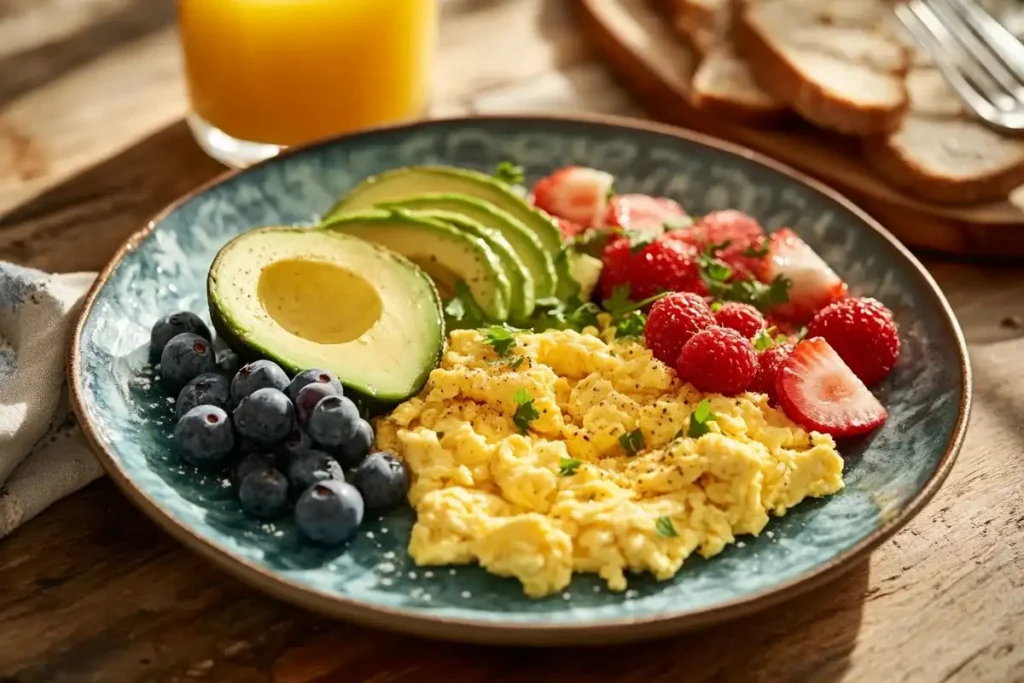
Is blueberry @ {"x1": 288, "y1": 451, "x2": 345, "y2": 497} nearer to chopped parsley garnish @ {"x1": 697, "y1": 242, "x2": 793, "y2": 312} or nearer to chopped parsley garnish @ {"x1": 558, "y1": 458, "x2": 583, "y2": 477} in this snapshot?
chopped parsley garnish @ {"x1": 558, "y1": 458, "x2": 583, "y2": 477}

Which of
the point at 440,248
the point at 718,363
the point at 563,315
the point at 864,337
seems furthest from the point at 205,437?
the point at 864,337

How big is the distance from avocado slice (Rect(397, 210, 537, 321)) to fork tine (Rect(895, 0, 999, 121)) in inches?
A: 56.4

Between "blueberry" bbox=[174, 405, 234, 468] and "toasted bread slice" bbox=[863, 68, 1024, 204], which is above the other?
"toasted bread slice" bbox=[863, 68, 1024, 204]

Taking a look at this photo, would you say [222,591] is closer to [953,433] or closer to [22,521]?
[22,521]

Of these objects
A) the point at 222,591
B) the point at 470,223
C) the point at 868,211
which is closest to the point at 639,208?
the point at 470,223

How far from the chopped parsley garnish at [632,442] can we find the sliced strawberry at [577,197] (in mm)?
767

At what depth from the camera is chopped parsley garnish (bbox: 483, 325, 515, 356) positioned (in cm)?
197

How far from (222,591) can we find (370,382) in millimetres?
417

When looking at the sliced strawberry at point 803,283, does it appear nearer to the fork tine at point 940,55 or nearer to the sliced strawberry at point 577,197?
the sliced strawberry at point 577,197

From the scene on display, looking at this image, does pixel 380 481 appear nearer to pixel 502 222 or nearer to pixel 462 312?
pixel 462 312

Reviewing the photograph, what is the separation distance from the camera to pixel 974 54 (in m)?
3.03

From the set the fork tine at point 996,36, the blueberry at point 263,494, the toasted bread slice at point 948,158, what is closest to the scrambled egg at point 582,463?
the blueberry at point 263,494

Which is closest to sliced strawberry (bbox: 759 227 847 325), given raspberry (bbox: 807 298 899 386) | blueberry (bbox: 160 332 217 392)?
raspberry (bbox: 807 298 899 386)

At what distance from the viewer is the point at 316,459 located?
5.92ft
